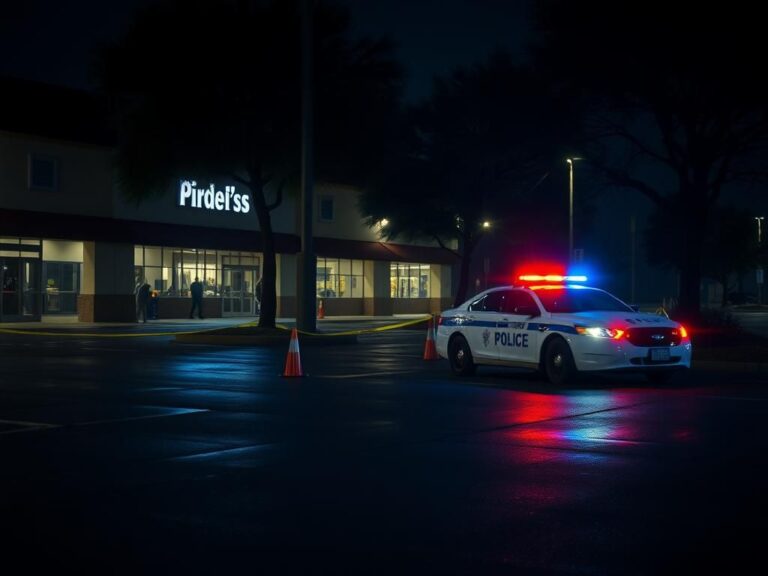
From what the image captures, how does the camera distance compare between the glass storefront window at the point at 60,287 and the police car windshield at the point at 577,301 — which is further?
the glass storefront window at the point at 60,287

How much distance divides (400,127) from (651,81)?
838 inches

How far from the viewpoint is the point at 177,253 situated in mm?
53875

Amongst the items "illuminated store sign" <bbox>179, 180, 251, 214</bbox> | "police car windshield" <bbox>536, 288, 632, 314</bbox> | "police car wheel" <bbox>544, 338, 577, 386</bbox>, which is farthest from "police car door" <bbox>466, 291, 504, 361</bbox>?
"illuminated store sign" <bbox>179, 180, 251, 214</bbox>

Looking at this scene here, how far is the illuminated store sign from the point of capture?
172 ft

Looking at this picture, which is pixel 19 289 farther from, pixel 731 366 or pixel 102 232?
pixel 731 366

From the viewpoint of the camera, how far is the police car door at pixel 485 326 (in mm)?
20328

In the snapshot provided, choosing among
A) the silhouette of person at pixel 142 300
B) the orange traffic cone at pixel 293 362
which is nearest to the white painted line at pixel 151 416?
the orange traffic cone at pixel 293 362

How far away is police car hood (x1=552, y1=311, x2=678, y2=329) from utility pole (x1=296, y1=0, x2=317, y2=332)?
1297 cm

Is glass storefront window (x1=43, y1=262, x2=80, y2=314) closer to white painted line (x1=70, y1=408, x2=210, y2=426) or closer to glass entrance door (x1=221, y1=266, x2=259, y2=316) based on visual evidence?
glass entrance door (x1=221, y1=266, x2=259, y2=316)

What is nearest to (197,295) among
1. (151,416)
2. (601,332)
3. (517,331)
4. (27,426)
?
(517,331)

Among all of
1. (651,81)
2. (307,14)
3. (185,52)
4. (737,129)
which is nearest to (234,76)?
(185,52)

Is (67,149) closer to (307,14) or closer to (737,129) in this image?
(307,14)

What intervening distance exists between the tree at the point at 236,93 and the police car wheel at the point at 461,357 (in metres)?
13.8

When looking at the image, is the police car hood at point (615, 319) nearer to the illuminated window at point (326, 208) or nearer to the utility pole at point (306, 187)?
the utility pole at point (306, 187)
